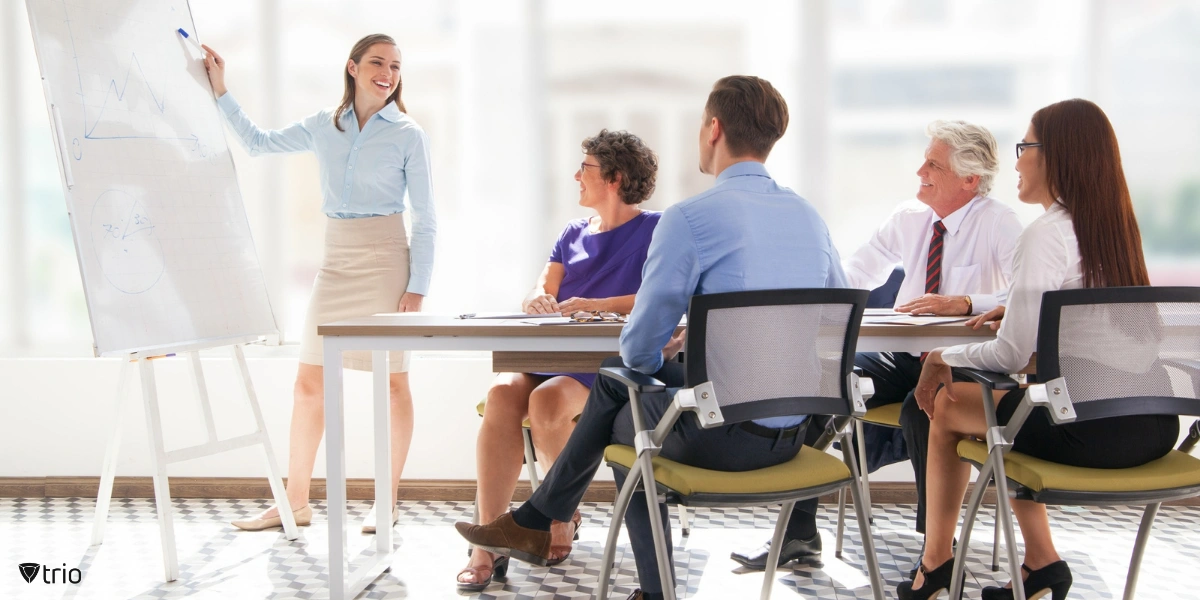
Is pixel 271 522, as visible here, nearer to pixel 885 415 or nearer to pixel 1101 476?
pixel 885 415

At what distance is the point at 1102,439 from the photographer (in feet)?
6.40

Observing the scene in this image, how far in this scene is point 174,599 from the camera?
8.21 feet

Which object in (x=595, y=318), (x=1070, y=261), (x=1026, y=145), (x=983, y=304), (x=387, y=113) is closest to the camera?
(x=1070, y=261)

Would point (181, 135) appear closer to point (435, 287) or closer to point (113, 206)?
point (113, 206)

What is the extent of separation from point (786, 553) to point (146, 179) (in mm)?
2172

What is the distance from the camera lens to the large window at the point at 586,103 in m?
3.52

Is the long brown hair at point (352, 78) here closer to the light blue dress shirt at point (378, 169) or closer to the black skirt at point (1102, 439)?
the light blue dress shirt at point (378, 169)

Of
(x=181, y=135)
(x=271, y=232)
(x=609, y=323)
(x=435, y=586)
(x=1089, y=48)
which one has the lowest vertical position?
(x=435, y=586)

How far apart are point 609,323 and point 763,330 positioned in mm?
557

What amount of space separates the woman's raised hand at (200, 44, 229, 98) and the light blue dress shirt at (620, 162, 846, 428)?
190 cm

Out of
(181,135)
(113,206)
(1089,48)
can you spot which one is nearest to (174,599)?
(113,206)

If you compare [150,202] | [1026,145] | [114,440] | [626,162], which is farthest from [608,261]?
[114,440]

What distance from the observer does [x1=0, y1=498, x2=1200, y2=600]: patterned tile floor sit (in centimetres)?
259

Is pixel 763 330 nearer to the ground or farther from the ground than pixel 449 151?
nearer to the ground
